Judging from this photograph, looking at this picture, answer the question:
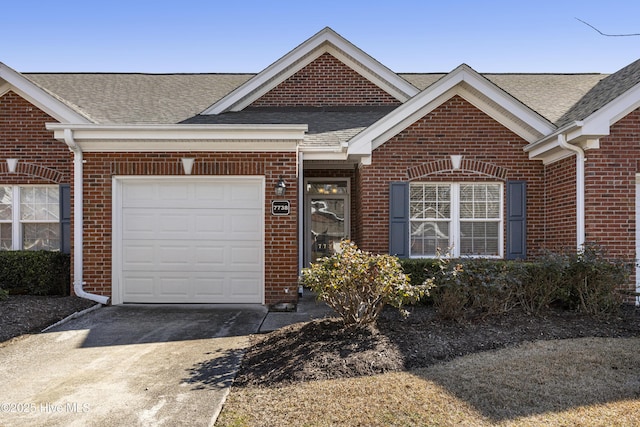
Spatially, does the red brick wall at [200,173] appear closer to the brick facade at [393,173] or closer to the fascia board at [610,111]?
the brick facade at [393,173]

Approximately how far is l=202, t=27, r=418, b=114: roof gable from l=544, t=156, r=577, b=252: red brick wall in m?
3.96

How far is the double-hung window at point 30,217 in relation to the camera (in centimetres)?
957

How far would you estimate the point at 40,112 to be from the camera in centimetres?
957

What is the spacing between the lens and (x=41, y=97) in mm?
9141

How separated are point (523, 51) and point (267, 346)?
706 cm

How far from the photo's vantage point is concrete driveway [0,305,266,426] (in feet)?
13.9

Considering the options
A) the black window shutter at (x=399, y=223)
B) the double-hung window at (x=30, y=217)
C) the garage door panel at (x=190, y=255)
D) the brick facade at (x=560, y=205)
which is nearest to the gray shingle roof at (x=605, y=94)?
the brick facade at (x=560, y=205)

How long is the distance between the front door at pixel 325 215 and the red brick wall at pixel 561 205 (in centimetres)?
430

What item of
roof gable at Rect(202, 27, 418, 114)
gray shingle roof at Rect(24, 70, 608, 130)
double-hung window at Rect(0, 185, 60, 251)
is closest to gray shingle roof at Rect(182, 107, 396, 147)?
gray shingle roof at Rect(24, 70, 608, 130)

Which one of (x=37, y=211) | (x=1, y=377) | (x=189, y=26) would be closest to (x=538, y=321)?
(x=1, y=377)

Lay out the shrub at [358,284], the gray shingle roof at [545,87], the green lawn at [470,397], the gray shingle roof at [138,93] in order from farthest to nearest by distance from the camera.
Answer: the gray shingle roof at [545,87] → the gray shingle roof at [138,93] → the shrub at [358,284] → the green lawn at [470,397]

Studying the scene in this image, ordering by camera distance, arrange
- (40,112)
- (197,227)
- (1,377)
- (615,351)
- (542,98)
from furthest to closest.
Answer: (542,98)
(40,112)
(197,227)
(615,351)
(1,377)

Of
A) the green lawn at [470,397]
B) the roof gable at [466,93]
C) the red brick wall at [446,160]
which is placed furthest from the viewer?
the red brick wall at [446,160]

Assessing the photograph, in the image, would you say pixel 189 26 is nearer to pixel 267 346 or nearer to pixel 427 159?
pixel 427 159
